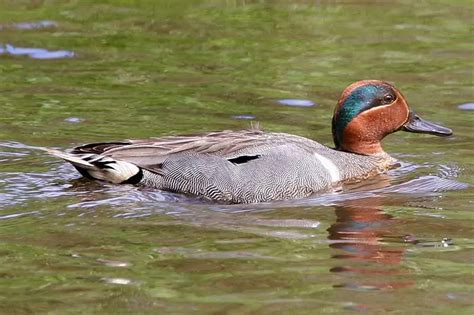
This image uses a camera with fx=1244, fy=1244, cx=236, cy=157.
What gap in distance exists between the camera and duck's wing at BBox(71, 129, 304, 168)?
30.7ft

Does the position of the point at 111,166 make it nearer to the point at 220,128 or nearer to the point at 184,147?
the point at 184,147

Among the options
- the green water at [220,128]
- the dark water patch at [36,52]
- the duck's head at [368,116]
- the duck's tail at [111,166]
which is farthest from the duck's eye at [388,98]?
the dark water patch at [36,52]

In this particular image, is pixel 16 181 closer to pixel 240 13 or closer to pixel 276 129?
pixel 276 129

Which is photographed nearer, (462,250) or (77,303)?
(77,303)

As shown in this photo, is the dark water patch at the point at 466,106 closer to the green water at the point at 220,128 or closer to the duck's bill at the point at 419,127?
the green water at the point at 220,128

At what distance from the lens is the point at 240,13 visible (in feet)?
52.4

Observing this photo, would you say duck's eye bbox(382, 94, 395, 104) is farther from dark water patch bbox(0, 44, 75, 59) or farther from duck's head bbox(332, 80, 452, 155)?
dark water patch bbox(0, 44, 75, 59)

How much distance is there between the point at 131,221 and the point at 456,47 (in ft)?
23.7

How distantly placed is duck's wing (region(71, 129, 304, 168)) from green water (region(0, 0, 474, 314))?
282mm

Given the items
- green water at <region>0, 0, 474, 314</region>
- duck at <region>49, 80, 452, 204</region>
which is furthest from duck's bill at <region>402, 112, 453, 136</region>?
duck at <region>49, 80, 452, 204</region>

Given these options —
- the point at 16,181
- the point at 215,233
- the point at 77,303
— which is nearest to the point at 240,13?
the point at 16,181

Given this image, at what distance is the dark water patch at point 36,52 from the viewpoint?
46.1 ft

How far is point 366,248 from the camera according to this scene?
777 cm

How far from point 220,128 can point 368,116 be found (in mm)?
1811
